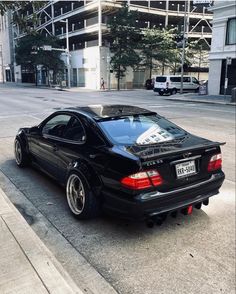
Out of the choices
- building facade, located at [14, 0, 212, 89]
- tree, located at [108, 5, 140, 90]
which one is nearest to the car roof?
tree, located at [108, 5, 140, 90]

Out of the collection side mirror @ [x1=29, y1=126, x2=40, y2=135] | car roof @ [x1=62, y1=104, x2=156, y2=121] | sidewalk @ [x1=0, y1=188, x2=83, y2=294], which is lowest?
sidewalk @ [x1=0, y1=188, x2=83, y2=294]

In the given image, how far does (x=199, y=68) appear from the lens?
5428cm

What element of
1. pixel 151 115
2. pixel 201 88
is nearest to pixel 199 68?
pixel 201 88

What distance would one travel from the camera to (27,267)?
2945 millimetres

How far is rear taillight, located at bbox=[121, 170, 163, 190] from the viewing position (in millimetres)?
3486

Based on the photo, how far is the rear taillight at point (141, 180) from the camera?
3486mm

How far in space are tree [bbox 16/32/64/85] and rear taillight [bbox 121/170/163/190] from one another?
49.0 m

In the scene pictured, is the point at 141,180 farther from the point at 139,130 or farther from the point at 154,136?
the point at 139,130

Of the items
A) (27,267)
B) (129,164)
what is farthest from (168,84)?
(27,267)

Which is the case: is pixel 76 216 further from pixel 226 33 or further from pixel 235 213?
pixel 226 33

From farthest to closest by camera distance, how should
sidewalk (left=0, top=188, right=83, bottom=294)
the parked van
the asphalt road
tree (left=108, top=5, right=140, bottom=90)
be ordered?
tree (left=108, top=5, right=140, bottom=90)
the parked van
the asphalt road
sidewalk (left=0, top=188, right=83, bottom=294)

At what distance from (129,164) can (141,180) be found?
210 millimetres

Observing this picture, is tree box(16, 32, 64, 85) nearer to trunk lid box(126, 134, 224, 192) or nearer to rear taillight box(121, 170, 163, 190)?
trunk lid box(126, 134, 224, 192)

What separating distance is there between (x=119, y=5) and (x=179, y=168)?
158 feet
